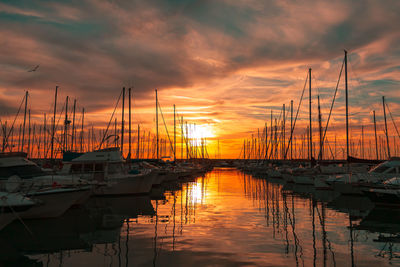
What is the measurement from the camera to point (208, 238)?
1353cm

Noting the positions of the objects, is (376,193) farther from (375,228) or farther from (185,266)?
(185,266)

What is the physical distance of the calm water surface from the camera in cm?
1084

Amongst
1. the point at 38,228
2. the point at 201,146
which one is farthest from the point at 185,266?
the point at 201,146

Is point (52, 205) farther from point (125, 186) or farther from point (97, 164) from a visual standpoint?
point (97, 164)

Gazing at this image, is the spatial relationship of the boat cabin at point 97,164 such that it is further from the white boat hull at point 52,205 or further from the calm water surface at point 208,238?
the white boat hull at point 52,205

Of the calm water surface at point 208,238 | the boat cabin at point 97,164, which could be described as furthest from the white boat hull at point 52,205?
the boat cabin at point 97,164

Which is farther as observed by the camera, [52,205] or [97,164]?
[97,164]

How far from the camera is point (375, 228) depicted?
52.5 feet

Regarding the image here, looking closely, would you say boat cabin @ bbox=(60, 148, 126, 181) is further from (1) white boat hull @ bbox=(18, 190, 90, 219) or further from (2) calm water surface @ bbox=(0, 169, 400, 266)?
(1) white boat hull @ bbox=(18, 190, 90, 219)

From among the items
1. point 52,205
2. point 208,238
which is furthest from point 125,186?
point 208,238

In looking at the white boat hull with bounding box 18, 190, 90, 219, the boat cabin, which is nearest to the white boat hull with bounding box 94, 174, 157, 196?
the boat cabin

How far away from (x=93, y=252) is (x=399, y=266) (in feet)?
32.2


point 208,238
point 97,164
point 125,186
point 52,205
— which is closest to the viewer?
point 208,238

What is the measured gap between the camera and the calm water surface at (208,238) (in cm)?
1084
